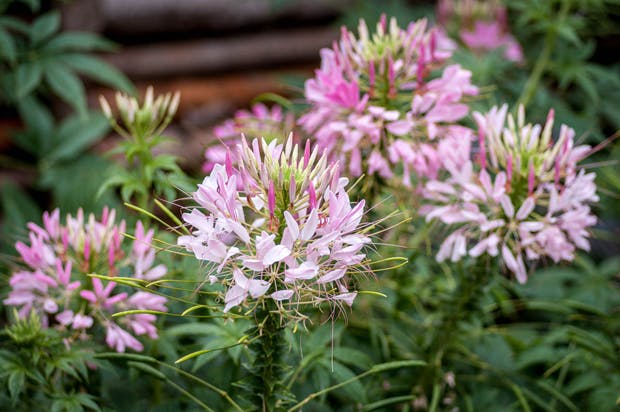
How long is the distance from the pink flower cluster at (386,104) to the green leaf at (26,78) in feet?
2.53

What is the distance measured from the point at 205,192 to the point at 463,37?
Result: 4.57ft

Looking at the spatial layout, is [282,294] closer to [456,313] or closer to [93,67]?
[456,313]

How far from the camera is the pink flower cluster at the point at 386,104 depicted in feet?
3.80

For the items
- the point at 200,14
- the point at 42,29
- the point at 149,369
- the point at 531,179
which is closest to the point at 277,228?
the point at 149,369

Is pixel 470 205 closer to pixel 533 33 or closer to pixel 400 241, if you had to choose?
pixel 400 241

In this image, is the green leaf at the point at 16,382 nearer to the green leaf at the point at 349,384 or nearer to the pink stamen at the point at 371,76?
the green leaf at the point at 349,384

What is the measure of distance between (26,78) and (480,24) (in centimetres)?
131

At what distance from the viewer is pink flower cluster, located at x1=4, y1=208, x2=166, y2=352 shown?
1087 millimetres

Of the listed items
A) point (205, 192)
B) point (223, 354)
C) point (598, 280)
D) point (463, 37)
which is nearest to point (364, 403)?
point (223, 354)

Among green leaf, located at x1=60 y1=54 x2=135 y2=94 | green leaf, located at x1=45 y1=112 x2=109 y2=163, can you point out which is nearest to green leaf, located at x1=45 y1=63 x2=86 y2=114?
green leaf, located at x1=60 y1=54 x2=135 y2=94

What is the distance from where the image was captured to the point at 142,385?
1.37 m

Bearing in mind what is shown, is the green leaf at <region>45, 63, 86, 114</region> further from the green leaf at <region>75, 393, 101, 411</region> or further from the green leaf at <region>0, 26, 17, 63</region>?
the green leaf at <region>75, 393, 101, 411</region>

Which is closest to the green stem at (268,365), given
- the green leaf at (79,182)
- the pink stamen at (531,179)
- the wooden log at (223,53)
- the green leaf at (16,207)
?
the pink stamen at (531,179)

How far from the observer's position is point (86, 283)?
45.2 inches
